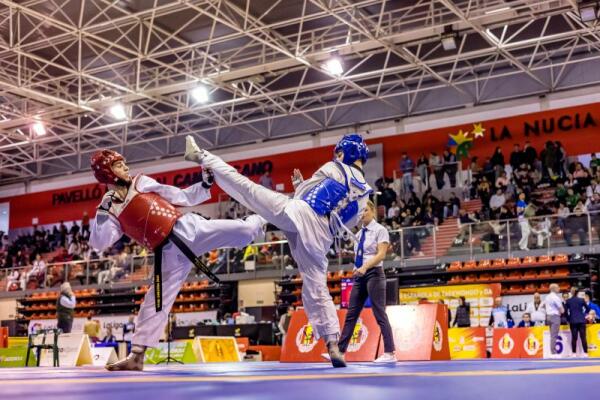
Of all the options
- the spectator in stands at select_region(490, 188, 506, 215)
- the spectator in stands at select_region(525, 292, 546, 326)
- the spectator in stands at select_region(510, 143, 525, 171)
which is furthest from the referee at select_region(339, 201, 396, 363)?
the spectator in stands at select_region(510, 143, 525, 171)

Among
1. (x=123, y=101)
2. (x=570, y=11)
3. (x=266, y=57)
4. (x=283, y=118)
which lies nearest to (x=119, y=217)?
(x=570, y=11)

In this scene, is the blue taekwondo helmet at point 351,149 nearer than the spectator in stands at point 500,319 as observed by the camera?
Yes

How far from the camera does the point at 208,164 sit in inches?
231

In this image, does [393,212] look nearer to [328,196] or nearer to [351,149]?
[351,149]

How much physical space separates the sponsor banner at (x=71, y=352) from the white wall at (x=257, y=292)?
10.9 metres

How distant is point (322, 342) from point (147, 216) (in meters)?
5.60

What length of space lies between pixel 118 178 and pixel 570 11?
59.6ft

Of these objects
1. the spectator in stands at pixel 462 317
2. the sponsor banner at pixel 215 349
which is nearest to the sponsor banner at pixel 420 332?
the sponsor banner at pixel 215 349

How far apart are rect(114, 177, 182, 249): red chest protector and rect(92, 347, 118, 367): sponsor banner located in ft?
35.8

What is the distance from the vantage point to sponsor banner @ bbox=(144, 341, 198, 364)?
1384cm

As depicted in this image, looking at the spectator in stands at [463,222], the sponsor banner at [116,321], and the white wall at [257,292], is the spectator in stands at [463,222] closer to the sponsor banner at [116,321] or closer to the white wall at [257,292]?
the white wall at [257,292]

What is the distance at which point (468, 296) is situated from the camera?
21.8m

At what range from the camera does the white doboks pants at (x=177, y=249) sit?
573cm

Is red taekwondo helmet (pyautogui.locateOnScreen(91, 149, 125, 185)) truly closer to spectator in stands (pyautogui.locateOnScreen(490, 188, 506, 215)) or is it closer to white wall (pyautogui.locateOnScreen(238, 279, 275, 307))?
spectator in stands (pyautogui.locateOnScreen(490, 188, 506, 215))
